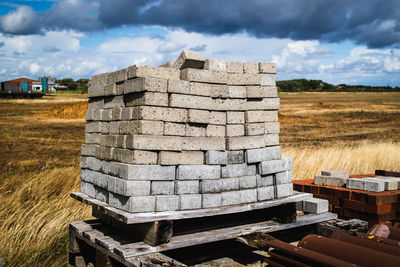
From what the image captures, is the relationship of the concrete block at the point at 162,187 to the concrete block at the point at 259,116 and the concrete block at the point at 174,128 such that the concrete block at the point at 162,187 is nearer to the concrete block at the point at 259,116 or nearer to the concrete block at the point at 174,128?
the concrete block at the point at 174,128

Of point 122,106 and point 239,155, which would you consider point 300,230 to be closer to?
point 239,155

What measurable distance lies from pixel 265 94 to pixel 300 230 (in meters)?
1.86

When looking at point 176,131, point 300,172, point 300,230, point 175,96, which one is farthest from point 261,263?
point 300,172

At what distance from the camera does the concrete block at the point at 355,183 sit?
501cm

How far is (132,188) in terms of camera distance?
135 inches

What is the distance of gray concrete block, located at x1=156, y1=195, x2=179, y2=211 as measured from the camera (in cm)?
352

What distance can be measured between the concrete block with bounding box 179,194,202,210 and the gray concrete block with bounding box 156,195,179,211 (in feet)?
0.16

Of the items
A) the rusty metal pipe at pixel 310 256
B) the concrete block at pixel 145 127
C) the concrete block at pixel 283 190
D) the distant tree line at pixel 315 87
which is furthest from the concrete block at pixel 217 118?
the distant tree line at pixel 315 87

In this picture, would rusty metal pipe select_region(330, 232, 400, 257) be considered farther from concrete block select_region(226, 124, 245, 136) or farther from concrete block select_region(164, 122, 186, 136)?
concrete block select_region(164, 122, 186, 136)

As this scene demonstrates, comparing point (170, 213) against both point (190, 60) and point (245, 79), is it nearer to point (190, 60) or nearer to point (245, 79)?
point (190, 60)

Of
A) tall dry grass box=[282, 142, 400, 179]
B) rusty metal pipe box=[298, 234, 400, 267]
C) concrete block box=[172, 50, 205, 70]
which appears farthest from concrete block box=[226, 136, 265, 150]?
tall dry grass box=[282, 142, 400, 179]

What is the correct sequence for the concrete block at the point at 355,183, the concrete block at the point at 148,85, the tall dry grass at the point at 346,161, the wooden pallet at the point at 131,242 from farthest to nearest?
the tall dry grass at the point at 346,161, the concrete block at the point at 355,183, the concrete block at the point at 148,85, the wooden pallet at the point at 131,242

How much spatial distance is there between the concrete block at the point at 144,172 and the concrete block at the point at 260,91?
1237mm

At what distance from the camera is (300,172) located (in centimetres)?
813
